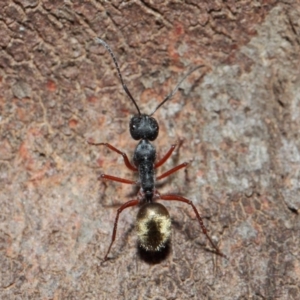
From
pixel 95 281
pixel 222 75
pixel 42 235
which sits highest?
pixel 222 75

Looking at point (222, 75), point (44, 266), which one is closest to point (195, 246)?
point (44, 266)

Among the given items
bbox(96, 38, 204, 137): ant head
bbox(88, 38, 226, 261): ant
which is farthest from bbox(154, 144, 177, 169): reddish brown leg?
bbox(96, 38, 204, 137): ant head

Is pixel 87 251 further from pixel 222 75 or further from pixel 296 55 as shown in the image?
pixel 296 55

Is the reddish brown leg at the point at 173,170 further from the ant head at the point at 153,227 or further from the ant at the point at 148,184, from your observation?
the ant head at the point at 153,227

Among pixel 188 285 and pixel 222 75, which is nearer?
pixel 188 285

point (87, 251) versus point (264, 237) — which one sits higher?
point (264, 237)

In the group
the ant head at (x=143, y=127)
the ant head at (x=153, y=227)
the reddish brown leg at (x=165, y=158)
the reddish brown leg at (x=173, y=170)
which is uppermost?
the ant head at (x=143, y=127)

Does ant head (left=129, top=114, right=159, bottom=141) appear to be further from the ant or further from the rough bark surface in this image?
the rough bark surface

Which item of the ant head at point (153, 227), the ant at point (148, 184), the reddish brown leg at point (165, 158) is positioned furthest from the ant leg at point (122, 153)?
the ant head at point (153, 227)

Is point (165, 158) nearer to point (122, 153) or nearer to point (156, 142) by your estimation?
point (156, 142)
